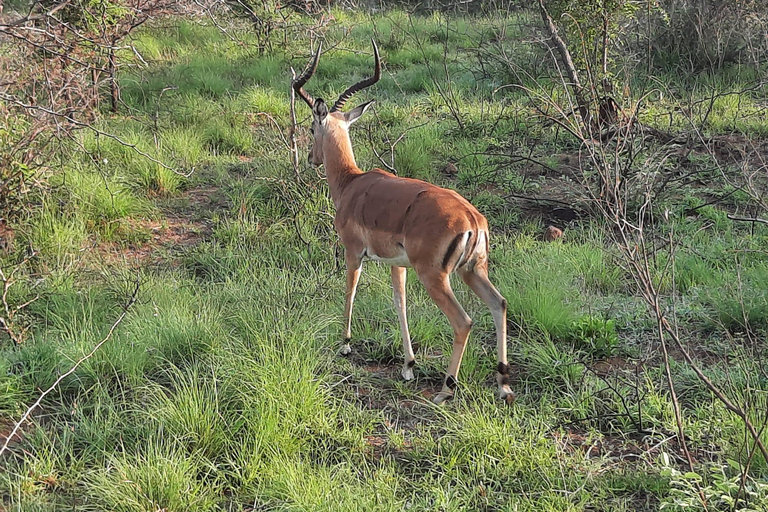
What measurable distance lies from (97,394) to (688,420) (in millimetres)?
2822

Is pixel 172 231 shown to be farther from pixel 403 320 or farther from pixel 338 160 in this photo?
pixel 403 320

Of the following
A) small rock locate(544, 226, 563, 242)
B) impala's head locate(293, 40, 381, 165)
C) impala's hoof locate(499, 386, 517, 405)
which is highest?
impala's head locate(293, 40, 381, 165)

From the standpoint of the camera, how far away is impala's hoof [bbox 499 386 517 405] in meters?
3.73

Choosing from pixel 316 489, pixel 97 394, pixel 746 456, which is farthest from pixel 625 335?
pixel 97 394

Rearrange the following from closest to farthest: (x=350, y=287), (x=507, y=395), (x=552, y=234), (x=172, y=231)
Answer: (x=507, y=395), (x=350, y=287), (x=552, y=234), (x=172, y=231)

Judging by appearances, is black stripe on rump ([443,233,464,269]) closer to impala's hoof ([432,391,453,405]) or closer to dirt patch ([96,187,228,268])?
impala's hoof ([432,391,453,405])

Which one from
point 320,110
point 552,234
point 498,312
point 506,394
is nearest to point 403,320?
point 498,312

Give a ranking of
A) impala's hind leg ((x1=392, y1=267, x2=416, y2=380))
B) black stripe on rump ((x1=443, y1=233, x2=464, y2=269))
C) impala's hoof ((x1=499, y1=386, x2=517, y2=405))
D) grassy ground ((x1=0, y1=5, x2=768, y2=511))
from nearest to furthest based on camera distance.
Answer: grassy ground ((x1=0, y1=5, x2=768, y2=511)) < black stripe on rump ((x1=443, y1=233, x2=464, y2=269)) < impala's hoof ((x1=499, y1=386, x2=517, y2=405)) < impala's hind leg ((x1=392, y1=267, x2=416, y2=380))

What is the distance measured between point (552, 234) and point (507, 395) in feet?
7.54

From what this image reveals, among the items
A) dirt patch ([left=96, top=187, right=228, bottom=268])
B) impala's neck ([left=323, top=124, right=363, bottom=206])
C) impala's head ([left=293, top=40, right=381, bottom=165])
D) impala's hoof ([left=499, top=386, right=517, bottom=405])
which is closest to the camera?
impala's hoof ([left=499, top=386, right=517, bottom=405])

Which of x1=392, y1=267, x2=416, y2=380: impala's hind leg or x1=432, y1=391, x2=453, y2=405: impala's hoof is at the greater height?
x1=392, y1=267, x2=416, y2=380: impala's hind leg

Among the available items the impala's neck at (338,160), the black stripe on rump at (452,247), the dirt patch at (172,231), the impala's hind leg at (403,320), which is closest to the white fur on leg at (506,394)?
the impala's hind leg at (403,320)

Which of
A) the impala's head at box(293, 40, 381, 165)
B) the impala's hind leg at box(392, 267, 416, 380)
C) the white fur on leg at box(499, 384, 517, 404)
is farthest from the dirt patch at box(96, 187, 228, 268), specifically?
the white fur on leg at box(499, 384, 517, 404)

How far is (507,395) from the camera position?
375cm
